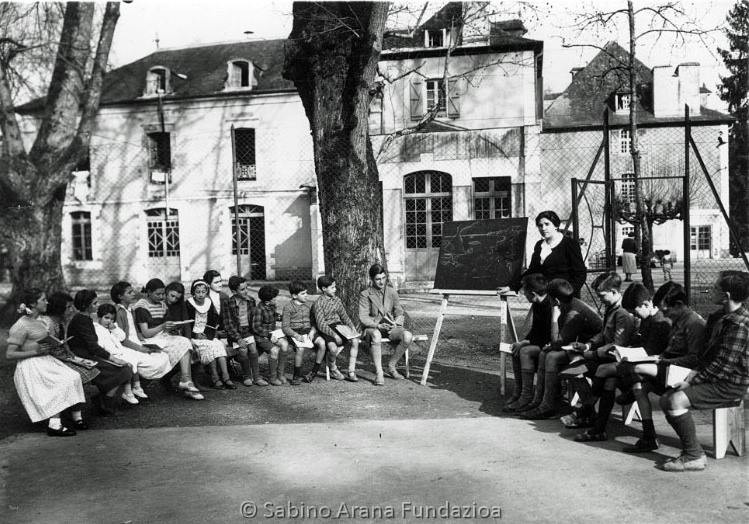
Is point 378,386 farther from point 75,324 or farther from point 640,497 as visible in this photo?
point 640,497

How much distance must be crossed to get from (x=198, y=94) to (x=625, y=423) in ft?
77.9

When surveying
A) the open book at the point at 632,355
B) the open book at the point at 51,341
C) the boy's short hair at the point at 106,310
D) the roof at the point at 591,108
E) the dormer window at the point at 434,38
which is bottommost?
the open book at the point at 632,355

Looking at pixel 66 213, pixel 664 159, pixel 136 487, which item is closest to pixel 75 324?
pixel 136 487

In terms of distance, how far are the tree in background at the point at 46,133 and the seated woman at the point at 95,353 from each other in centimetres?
743

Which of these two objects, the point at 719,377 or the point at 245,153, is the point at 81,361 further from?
the point at 245,153

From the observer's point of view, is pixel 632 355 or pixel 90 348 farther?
pixel 90 348

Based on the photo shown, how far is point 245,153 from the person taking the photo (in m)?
26.9

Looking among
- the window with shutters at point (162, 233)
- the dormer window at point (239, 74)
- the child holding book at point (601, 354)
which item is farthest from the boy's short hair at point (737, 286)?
the window with shutters at point (162, 233)

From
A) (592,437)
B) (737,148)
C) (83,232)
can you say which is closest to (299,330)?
(592,437)

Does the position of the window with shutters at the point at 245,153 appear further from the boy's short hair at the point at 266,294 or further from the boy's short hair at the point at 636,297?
the boy's short hair at the point at 636,297

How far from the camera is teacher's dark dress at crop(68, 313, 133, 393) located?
6629 millimetres

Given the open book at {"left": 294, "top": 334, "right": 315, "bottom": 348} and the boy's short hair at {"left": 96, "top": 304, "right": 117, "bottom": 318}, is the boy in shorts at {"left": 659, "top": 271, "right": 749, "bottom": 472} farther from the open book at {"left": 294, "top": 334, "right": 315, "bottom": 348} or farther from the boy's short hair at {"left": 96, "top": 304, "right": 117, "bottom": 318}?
the boy's short hair at {"left": 96, "top": 304, "right": 117, "bottom": 318}

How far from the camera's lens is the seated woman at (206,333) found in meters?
7.70

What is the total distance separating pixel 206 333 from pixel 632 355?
4.61 meters
